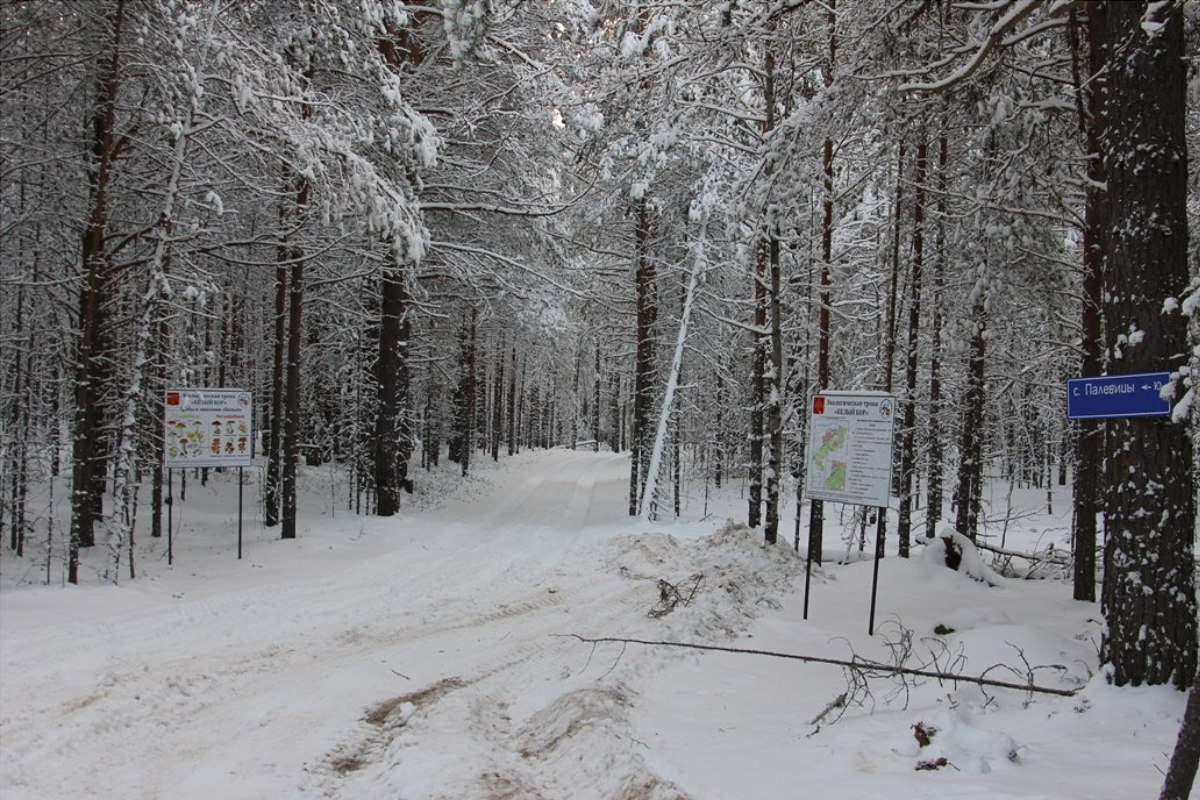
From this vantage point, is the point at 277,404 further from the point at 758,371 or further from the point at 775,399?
the point at 758,371

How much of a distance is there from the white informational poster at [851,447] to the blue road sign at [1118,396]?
119 inches

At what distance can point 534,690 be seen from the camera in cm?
616

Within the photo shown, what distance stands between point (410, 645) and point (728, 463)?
83.9 ft

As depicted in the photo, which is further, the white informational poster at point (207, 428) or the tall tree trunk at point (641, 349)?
the tall tree trunk at point (641, 349)

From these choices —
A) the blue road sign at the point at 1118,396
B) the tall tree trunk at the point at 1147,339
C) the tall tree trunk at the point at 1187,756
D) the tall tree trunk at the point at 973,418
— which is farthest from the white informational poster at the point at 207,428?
the tall tree trunk at the point at 973,418

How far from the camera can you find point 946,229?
13805 mm

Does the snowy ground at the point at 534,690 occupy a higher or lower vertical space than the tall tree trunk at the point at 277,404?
lower

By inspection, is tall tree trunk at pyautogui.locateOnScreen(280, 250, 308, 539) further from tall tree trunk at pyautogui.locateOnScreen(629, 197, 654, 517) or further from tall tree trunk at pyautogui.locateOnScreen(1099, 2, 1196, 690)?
tall tree trunk at pyautogui.locateOnScreen(1099, 2, 1196, 690)

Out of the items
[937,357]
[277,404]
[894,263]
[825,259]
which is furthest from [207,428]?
[937,357]

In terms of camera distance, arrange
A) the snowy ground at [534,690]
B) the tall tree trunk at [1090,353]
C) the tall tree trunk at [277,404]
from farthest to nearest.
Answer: the tall tree trunk at [277,404] → the tall tree trunk at [1090,353] → the snowy ground at [534,690]

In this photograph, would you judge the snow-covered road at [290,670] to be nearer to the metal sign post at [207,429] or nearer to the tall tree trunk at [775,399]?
the metal sign post at [207,429]

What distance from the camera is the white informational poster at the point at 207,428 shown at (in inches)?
433

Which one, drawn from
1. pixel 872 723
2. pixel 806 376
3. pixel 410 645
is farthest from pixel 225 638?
pixel 806 376

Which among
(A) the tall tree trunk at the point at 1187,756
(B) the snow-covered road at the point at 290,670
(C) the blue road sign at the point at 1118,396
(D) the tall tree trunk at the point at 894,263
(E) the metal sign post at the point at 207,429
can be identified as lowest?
(B) the snow-covered road at the point at 290,670
